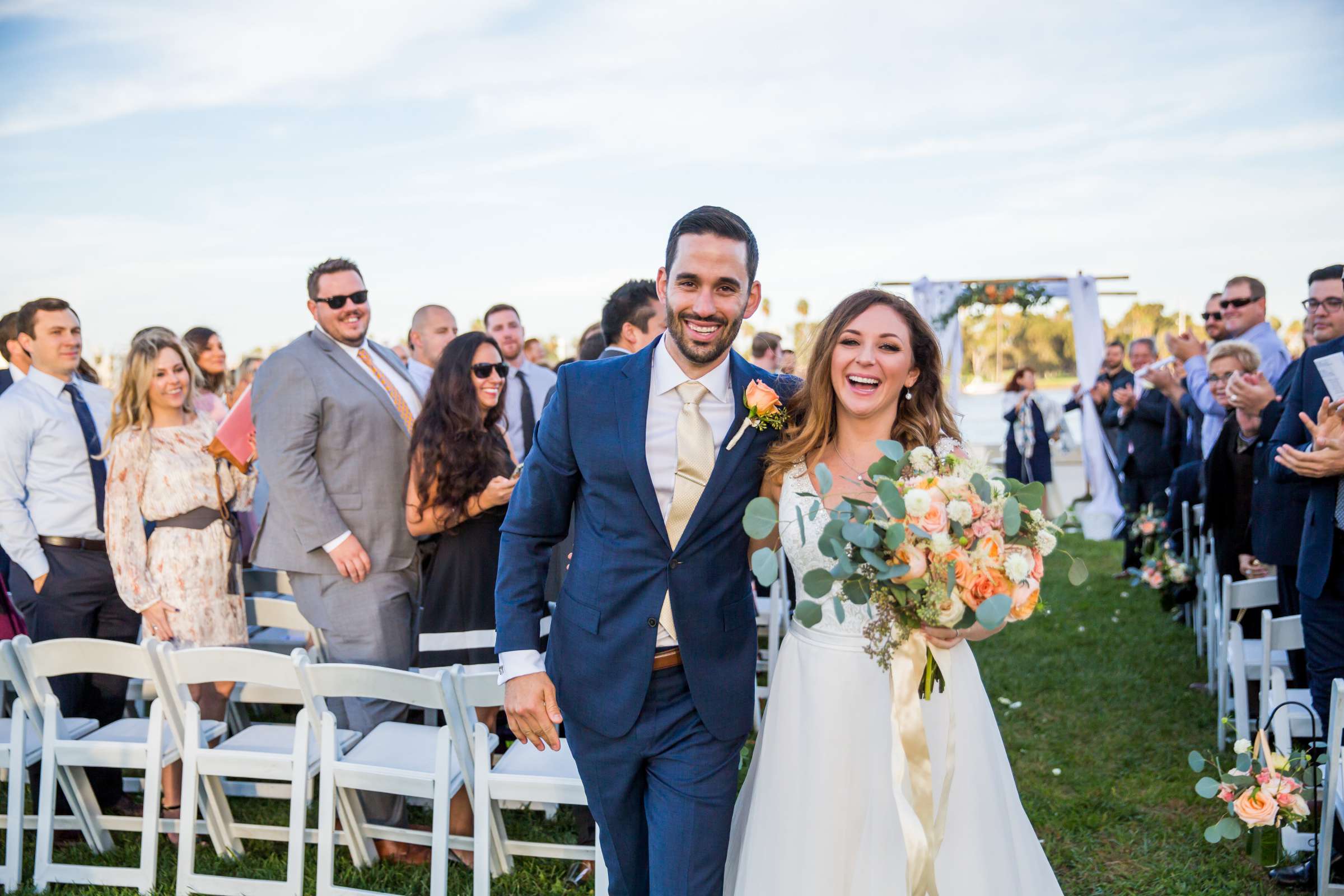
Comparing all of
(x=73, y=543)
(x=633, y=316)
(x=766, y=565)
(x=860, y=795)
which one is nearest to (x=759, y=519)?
(x=766, y=565)

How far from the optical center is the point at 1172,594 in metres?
7.64

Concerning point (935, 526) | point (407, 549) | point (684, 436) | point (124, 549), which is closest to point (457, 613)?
point (407, 549)

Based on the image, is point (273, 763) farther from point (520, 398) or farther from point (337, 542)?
point (520, 398)

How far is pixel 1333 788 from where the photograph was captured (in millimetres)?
3068

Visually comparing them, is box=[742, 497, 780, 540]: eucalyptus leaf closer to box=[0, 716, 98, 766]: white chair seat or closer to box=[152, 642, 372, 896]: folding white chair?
box=[152, 642, 372, 896]: folding white chair

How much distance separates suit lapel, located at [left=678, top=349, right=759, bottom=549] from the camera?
2355mm

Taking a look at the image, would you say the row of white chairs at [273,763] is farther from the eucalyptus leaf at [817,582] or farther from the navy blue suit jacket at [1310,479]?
the navy blue suit jacket at [1310,479]

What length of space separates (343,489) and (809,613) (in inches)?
113

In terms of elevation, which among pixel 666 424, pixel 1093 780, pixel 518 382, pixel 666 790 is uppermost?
pixel 518 382

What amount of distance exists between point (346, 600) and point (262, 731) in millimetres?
639

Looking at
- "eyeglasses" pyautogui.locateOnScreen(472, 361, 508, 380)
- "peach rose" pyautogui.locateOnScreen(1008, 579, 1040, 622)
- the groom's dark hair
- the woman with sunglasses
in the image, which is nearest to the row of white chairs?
the woman with sunglasses

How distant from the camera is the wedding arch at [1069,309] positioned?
13.4 m

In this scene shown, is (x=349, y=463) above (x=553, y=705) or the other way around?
above

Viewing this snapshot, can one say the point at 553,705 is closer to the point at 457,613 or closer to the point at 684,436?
the point at 684,436
